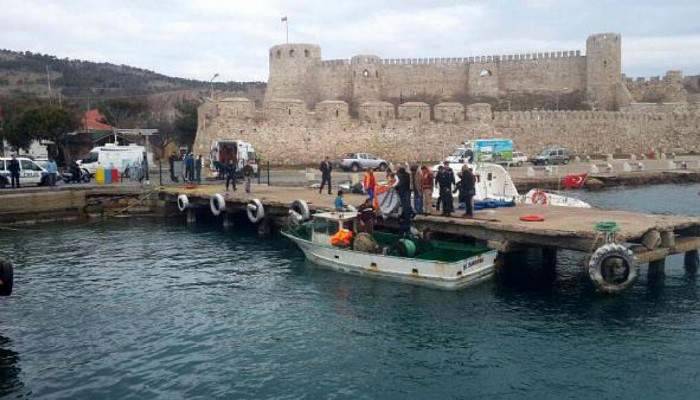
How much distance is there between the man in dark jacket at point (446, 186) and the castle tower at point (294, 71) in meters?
42.8

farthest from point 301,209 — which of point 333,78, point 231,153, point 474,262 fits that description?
point 333,78

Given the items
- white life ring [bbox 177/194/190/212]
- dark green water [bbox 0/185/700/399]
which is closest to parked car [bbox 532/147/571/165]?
white life ring [bbox 177/194/190/212]

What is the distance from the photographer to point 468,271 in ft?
59.1

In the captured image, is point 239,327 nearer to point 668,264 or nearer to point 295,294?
point 295,294

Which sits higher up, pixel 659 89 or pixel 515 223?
pixel 659 89

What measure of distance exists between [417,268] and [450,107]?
115 ft

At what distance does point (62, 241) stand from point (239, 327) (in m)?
13.0

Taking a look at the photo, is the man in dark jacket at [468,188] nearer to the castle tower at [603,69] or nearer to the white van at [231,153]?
the white van at [231,153]

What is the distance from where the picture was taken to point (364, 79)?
208 feet

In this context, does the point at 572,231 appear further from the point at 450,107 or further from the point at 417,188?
the point at 450,107

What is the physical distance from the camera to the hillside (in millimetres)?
115688

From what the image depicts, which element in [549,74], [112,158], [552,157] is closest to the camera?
[112,158]

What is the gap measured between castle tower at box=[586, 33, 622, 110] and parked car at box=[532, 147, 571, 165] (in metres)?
12.9

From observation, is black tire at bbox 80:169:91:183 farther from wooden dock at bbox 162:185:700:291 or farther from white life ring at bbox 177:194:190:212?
wooden dock at bbox 162:185:700:291
